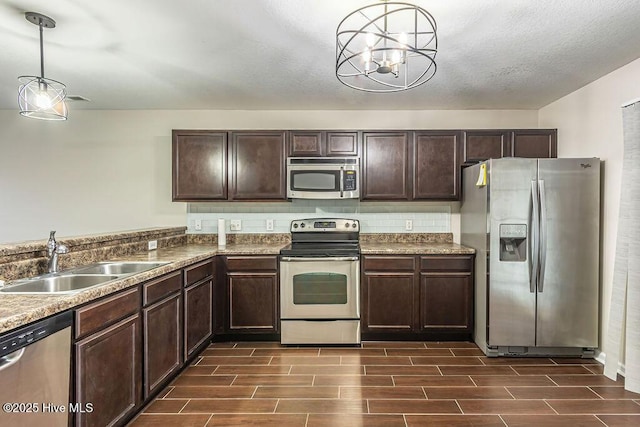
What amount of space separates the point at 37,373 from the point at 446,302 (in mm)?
3086

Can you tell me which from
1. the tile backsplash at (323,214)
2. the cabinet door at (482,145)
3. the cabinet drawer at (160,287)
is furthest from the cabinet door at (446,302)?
the cabinet drawer at (160,287)

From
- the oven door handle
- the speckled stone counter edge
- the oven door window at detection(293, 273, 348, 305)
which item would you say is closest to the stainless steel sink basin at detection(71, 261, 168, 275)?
the speckled stone counter edge

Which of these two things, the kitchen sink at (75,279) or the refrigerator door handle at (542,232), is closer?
the kitchen sink at (75,279)

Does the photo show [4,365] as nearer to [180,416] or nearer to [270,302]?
[180,416]

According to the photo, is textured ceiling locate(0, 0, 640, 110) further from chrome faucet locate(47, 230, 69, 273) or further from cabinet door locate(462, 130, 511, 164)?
chrome faucet locate(47, 230, 69, 273)

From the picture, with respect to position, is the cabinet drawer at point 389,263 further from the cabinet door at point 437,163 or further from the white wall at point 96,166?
the white wall at point 96,166

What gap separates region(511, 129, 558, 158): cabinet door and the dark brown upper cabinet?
1.60m

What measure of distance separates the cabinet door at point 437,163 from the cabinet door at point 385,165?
12 centimetres

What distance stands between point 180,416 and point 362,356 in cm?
153

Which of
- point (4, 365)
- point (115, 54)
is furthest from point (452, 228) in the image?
point (4, 365)

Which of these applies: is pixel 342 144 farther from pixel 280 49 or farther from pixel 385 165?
pixel 280 49

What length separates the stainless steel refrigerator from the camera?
305 centimetres

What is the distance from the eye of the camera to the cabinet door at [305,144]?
3.80m

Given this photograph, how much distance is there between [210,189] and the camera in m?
3.80
